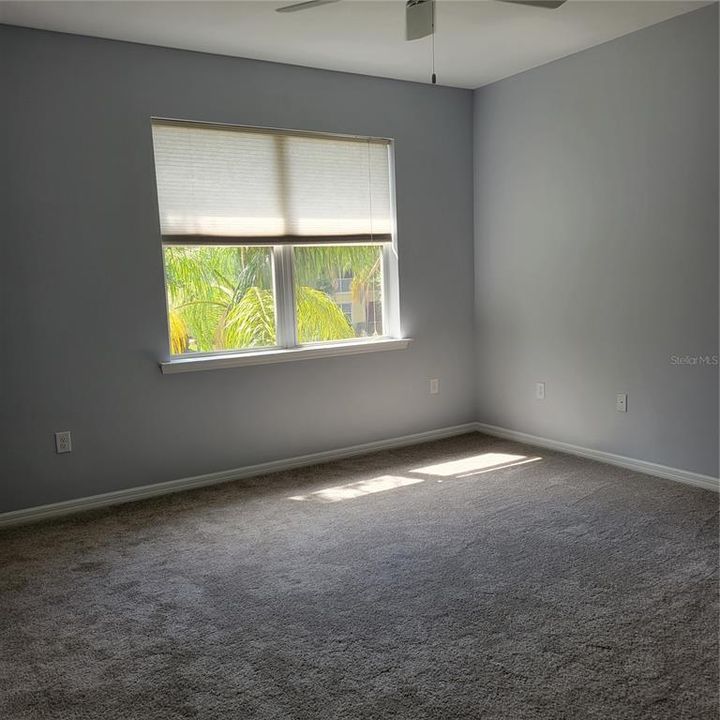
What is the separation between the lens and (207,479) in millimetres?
4047

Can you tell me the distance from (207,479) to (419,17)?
2.72 metres

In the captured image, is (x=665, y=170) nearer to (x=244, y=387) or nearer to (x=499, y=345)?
(x=499, y=345)

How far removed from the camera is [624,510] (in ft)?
11.1

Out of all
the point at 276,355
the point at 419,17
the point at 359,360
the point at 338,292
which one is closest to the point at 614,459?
the point at 359,360

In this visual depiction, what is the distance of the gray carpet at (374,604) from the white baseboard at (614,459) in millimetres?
115

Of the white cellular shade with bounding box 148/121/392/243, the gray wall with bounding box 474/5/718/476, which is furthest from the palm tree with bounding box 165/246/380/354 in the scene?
the gray wall with bounding box 474/5/718/476

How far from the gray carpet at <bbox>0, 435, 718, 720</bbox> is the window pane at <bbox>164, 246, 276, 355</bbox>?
0.91 meters

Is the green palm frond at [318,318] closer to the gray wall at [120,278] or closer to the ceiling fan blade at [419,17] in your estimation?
the gray wall at [120,278]

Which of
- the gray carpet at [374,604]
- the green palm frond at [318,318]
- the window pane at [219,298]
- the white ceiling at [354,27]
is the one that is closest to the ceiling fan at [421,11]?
the white ceiling at [354,27]

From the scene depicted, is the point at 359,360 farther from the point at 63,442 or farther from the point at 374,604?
the point at 374,604

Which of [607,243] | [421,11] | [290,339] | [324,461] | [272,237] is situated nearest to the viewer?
[421,11]

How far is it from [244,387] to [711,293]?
2.65m

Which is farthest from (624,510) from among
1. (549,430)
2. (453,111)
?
(453,111)

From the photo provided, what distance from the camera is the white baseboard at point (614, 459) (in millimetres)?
3674
